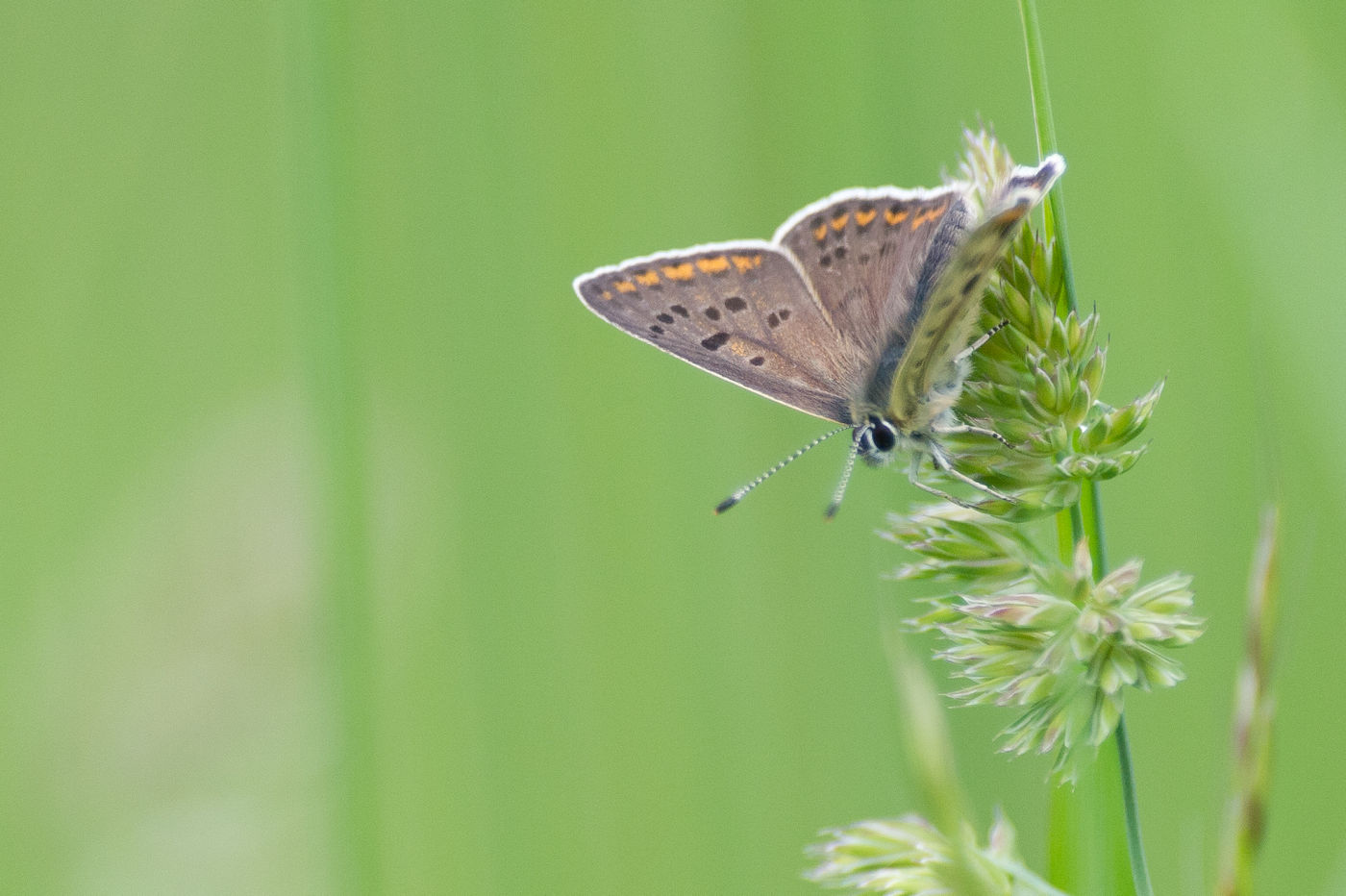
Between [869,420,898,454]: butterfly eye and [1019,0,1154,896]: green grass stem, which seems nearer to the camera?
[1019,0,1154,896]: green grass stem

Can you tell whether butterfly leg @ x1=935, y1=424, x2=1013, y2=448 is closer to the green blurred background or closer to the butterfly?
the butterfly

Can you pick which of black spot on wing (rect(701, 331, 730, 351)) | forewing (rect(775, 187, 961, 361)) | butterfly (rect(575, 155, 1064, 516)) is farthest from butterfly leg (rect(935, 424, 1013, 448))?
black spot on wing (rect(701, 331, 730, 351))

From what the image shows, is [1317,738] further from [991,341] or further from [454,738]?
[454,738]

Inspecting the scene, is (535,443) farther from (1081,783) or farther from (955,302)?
(1081,783)

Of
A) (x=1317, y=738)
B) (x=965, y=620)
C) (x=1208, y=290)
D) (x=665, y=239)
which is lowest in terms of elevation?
(x=1317, y=738)

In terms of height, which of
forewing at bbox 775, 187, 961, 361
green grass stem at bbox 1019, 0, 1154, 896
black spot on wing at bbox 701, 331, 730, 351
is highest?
forewing at bbox 775, 187, 961, 361

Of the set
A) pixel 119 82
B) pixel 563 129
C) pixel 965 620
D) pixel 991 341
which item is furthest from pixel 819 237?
pixel 119 82

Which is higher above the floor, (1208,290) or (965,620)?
(1208,290)

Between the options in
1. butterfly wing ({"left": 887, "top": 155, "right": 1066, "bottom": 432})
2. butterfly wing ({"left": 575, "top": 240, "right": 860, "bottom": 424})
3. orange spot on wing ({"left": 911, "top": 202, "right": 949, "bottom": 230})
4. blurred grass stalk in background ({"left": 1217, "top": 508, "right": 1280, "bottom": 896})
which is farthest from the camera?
butterfly wing ({"left": 575, "top": 240, "right": 860, "bottom": 424})
